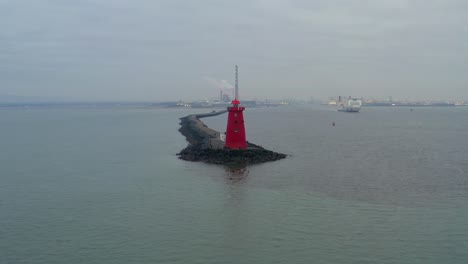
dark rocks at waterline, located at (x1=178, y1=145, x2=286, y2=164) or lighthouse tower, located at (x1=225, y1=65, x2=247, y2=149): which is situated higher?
lighthouse tower, located at (x1=225, y1=65, x2=247, y2=149)

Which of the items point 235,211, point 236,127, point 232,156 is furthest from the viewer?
point 236,127

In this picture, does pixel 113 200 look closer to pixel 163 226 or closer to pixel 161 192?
pixel 161 192

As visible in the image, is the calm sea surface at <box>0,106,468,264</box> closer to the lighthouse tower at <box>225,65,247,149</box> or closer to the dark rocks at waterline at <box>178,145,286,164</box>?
the dark rocks at waterline at <box>178,145,286,164</box>

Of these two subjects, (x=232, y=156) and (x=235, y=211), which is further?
(x=232, y=156)

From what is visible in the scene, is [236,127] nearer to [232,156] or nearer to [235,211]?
[232,156]

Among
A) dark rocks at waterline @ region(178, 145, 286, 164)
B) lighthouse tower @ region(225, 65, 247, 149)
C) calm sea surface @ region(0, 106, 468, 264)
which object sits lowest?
calm sea surface @ region(0, 106, 468, 264)

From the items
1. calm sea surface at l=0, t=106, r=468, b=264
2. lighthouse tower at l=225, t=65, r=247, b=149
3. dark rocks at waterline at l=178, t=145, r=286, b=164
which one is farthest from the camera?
lighthouse tower at l=225, t=65, r=247, b=149

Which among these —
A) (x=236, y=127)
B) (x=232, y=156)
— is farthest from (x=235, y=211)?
(x=236, y=127)

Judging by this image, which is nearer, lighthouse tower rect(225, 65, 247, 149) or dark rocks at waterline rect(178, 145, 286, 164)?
dark rocks at waterline rect(178, 145, 286, 164)

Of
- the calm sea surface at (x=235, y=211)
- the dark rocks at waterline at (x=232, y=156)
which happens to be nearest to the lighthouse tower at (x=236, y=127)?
the dark rocks at waterline at (x=232, y=156)

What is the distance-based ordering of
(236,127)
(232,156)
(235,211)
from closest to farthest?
1. (235,211)
2. (232,156)
3. (236,127)

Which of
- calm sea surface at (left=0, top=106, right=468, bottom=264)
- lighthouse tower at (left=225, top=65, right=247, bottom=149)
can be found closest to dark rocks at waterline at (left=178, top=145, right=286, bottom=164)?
lighthouse tower at (left=225, top=65, right=247, bottom=149)
